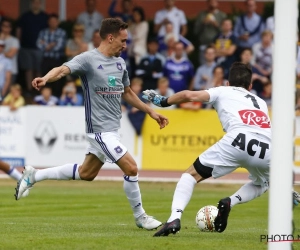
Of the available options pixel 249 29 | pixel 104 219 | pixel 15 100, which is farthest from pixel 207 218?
pixel 249 29

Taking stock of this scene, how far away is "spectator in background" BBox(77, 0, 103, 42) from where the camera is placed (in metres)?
23.1

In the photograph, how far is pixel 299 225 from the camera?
11.8m

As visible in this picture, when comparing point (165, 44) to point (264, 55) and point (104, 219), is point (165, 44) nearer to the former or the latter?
point (264, 55)

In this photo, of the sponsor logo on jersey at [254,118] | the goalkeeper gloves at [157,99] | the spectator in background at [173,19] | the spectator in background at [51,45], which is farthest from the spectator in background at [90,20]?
the sponsor logo on jersey at [254,118]

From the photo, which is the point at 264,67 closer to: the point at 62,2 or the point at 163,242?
the point at 62,2

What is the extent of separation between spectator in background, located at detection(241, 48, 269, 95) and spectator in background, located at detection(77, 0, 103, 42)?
4.31 m

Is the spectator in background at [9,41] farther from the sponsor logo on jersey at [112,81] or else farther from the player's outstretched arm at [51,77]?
the player's outstretched arm at [51,77]

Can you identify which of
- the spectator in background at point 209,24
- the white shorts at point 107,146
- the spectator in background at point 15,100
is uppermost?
the spectator in background at point 209,24

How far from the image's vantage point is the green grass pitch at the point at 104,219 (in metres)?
9.05

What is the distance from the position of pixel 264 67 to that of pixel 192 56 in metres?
3.47

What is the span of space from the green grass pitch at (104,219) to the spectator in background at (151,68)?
129 inches

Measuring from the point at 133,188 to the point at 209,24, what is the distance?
12.6 metres

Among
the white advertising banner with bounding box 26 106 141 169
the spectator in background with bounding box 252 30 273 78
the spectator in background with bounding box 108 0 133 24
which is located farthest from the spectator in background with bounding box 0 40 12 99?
the spectator in background with bounding box 252 30 273 78

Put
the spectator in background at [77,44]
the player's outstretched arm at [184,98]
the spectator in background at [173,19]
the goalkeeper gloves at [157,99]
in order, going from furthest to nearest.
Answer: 1. the spectator in background at [173,19]
2. the spectator in background at [77,44]
3. the goalkeeper gloves at [157,99]
4. the player's outstretched arm at [184,98]
